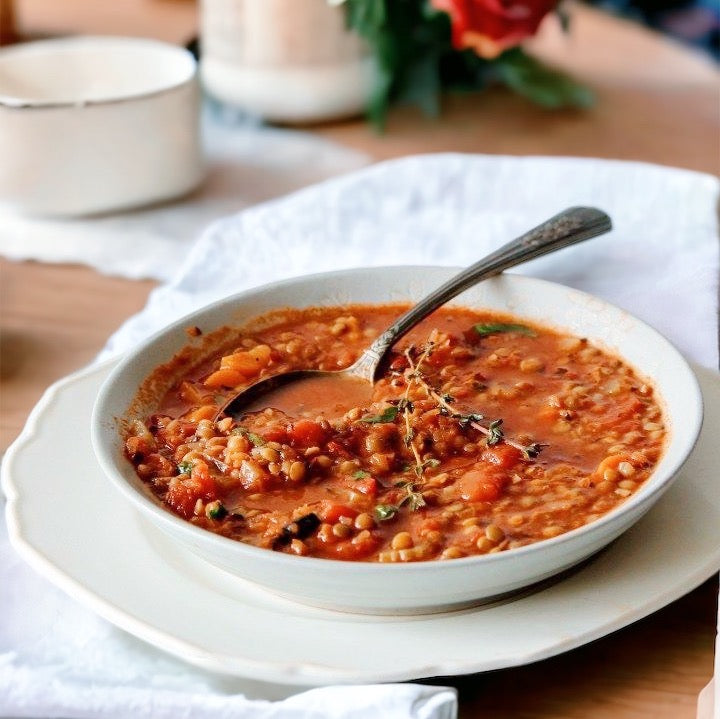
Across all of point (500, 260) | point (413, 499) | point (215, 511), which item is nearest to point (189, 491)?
point (215, 511)

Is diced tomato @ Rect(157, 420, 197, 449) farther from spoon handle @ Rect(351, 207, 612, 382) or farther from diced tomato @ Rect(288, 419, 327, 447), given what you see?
spoon handle @ Rect(351, 207, 612, 382)

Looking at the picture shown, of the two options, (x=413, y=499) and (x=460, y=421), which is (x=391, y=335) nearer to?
(x=460, y=421)

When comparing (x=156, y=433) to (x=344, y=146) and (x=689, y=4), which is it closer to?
(x=344, y=146)

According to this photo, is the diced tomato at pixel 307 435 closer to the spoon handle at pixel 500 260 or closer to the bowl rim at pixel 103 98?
the spoon handle at pixel 500 260

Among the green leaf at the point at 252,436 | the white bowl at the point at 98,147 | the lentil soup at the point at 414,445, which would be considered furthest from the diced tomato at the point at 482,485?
the white bowl at the point at 98,147

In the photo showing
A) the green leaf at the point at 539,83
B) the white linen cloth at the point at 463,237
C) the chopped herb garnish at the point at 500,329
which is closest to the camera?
the chopped herb garnish at the point at 500,329

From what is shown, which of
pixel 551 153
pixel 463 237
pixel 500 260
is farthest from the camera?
pixel 551 153

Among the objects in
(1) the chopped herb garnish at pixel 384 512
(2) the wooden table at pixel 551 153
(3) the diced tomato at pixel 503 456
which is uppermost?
(3) the diced tomato at pixel 503 456
